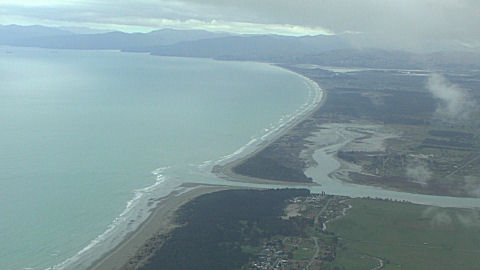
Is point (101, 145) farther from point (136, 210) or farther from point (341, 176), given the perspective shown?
point (341, 176)

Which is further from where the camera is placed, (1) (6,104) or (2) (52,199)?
(1) (6,104)

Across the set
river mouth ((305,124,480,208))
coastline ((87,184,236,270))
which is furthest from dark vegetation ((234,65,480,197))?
coastline ((87,184,236,270))

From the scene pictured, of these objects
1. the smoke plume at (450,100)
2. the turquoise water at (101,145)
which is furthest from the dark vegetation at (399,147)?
the turquoise water at (101,145)

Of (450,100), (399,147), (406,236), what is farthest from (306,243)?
(450,100)

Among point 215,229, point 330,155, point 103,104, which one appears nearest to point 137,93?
point 103,104

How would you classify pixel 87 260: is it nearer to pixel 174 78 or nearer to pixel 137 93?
pixel 137 93

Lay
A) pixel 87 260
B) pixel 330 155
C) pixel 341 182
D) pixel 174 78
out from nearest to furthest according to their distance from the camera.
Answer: pixel 87 260 → pixel 341 182 → pixel 330 155 → pixel 174 78

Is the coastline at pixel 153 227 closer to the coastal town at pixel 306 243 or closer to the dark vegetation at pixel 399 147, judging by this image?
the coastal town at pixel 306 243

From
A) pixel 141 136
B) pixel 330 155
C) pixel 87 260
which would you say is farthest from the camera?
pixel 141 136
